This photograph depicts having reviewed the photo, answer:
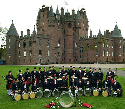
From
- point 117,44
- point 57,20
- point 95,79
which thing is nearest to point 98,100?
point 95,79

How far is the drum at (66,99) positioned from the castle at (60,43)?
177ft

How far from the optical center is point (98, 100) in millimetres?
15328

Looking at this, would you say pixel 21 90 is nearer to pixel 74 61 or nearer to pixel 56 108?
pixel 56 108

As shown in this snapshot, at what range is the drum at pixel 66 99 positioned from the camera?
12703 millimetres

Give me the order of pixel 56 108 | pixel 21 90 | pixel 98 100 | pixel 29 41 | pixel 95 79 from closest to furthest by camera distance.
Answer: pixel 56 108 < pixel 98 100 < pixel 21 90 < pixel 95 79 < pixel 29 41

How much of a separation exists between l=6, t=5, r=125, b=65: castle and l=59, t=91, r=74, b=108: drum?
53.9 meters

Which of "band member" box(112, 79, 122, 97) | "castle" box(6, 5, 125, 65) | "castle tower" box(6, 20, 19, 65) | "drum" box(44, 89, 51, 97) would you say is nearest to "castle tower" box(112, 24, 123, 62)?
"castle" box(6, 5, 125, 65)

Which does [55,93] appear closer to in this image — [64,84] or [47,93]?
[47,93]

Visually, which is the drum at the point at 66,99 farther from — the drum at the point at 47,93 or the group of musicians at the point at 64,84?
the drum at the point at 47,93

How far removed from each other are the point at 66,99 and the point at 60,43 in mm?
61826

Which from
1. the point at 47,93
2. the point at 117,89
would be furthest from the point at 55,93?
the point at 117,89

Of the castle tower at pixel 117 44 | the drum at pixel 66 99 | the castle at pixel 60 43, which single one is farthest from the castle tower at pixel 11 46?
the drum at pixel 66 99

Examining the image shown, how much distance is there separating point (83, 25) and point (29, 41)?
2579cm

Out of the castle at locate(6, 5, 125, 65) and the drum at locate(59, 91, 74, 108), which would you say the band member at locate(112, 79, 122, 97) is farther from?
the castle at locate(6, 5, 125, 65)
